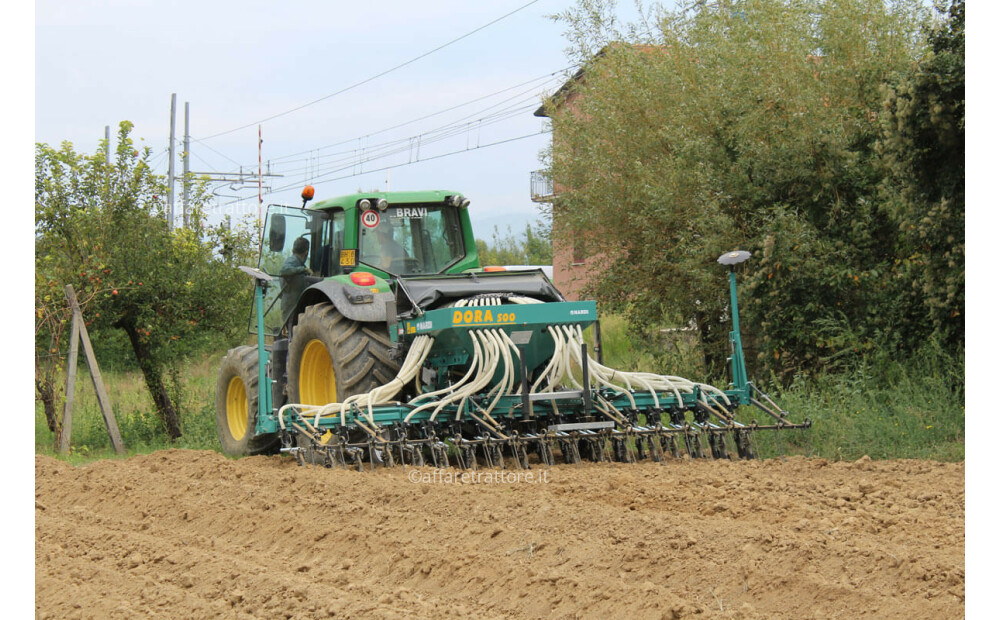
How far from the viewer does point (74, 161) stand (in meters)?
12.5

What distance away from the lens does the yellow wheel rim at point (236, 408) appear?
9.45 metres

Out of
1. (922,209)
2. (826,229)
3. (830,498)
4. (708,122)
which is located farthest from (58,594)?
(708,122)

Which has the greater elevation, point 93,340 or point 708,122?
point 708,122

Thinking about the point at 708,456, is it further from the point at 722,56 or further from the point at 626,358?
the point at 626,358

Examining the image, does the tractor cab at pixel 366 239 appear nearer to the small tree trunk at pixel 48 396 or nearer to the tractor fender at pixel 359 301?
the tractor fender at pixel 359 301

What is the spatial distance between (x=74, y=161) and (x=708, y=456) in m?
9.17

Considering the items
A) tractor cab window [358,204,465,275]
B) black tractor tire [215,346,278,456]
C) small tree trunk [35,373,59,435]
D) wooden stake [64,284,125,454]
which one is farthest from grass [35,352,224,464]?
tractor cab window [358,204,465,275]

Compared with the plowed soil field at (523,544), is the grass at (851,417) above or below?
above

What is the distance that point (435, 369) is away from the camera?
746 cm

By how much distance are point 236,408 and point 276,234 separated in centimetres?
194

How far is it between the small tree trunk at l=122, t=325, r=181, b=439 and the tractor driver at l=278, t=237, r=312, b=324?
5149mm

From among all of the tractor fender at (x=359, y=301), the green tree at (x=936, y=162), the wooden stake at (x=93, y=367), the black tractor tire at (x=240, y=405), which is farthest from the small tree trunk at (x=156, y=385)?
the green tree at (x=936, y=162)

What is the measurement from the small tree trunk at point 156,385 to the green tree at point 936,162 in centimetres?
952

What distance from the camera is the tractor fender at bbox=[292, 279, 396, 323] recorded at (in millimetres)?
7387
